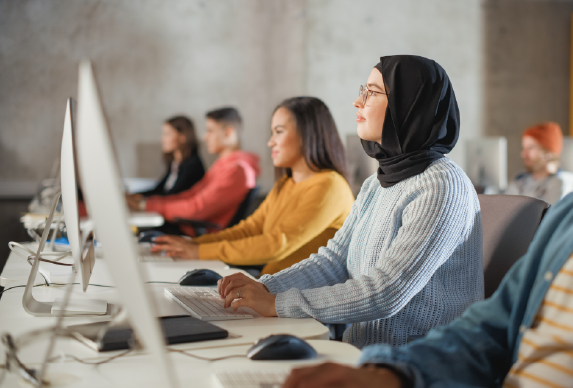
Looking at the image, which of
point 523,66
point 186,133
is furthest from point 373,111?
point 523,66

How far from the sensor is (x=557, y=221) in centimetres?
84

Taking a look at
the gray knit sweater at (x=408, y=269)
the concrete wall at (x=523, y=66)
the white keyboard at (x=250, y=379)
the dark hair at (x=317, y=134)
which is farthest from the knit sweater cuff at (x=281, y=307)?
the concrete wall at (x=523, y=66)

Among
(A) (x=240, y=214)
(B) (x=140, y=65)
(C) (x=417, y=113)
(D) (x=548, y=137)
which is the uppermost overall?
(B) (x=140, y=65)

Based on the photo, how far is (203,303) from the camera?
1.22 metres

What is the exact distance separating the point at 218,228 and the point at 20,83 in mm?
2631

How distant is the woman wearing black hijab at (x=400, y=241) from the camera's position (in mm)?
1130

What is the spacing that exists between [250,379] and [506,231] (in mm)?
852

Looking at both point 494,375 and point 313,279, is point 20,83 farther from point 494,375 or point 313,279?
point 494,375

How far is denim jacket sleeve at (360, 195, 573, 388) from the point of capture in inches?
30.1

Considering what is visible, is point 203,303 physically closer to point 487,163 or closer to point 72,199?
point 72,199

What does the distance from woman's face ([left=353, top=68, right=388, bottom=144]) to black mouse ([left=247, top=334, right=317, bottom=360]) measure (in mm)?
712

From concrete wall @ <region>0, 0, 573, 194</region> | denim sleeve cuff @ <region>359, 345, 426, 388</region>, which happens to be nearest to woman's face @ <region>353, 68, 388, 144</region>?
denim sleeve cuff @ <region>359, 345, 426, 388</region>

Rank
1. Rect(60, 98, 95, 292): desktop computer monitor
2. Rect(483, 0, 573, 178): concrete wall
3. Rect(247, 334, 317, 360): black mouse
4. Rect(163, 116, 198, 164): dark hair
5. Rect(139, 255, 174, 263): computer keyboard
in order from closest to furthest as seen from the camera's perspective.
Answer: Rect(247, 334, 317, 360): black mouse
Rect(60, 98, 95, 292): desktop computer monitor
Rect(139, 255, 174, 263): computer keyboard
Rect(163, 116, 198, 164): dark hair
Rect(483, 0, 573, 178): concrete wall

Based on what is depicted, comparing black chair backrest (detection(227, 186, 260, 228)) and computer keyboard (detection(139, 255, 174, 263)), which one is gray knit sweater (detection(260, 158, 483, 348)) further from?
black chair backrest (detection(227, 186, 260, 228))
